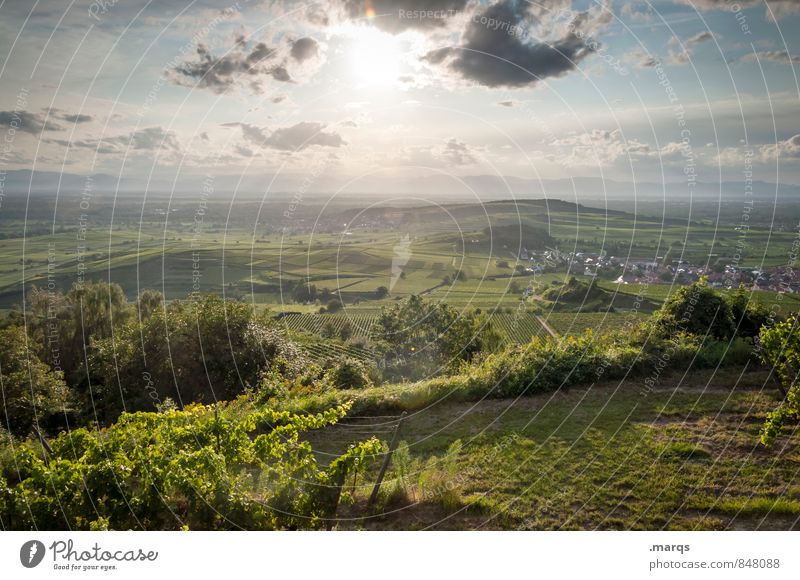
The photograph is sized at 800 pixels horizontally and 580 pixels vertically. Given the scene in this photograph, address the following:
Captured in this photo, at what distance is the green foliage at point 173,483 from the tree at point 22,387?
711 centimetres

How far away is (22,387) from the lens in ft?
40.3

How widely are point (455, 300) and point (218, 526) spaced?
13.3 m

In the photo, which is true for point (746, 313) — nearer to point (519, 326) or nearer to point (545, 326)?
point (545, 326)

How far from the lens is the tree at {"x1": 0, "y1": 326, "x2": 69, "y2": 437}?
1189 centimetres

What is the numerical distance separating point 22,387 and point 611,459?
13.9 meters

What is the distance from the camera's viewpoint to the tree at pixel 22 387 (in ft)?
39.0

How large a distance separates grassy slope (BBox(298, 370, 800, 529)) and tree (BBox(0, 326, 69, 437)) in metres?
8.56

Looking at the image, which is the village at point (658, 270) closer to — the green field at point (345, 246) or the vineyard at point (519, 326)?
the green field at point (345, 246)

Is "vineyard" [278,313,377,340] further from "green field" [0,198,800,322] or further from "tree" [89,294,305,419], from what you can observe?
"tree" [89,294,305,419]

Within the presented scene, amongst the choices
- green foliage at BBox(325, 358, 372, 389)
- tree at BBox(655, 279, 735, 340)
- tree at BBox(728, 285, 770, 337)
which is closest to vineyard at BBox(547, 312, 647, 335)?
tree at BBox(655, 279, 735, 340)

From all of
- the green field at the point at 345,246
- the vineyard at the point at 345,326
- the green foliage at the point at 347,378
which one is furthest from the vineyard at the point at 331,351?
the green foliage at the point at 347,378

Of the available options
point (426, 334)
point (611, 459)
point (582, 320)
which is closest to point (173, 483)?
point (611, 459)

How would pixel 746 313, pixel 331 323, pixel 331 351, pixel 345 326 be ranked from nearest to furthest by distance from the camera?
pixel 746 313 < pixel 331 351 < pixel 331 323 < pixel 345 326
